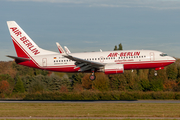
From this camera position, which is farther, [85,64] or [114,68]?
[85,64]

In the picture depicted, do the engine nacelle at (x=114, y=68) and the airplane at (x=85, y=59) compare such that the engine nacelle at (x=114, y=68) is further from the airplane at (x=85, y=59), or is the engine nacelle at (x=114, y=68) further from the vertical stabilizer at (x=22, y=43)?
the vertical stabilizer at (x=22, y=43)

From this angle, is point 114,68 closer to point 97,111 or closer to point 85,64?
point 85,64

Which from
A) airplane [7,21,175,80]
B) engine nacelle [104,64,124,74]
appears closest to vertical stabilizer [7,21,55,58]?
airplane [7,21,175,80]

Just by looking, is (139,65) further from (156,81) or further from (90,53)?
(156,81)

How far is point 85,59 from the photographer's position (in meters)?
46.0

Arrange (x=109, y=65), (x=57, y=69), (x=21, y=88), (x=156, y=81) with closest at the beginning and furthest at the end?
(x=109, y=65) → (x=57, y=69) → (x=156, y=81) → (x=21, y=88)

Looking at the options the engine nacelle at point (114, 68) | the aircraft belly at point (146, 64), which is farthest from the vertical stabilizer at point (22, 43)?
the aircraft belly at point (146, 64)

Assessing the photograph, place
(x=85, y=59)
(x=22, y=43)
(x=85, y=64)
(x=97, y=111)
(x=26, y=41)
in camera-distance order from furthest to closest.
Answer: (x=26, y=41) < (x=22, y=43) < (x=85, y=59) < (x=85, y=64) < (x=97, y=111)

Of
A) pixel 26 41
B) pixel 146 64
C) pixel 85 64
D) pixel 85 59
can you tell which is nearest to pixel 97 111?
pixel 85 64

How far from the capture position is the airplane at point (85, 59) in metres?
44.4

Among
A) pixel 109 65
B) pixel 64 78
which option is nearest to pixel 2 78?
pixel 64 78

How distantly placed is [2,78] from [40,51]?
5089 cm

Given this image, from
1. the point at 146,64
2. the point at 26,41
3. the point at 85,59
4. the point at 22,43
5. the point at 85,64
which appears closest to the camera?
the point at 146,64

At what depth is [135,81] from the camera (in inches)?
3349
